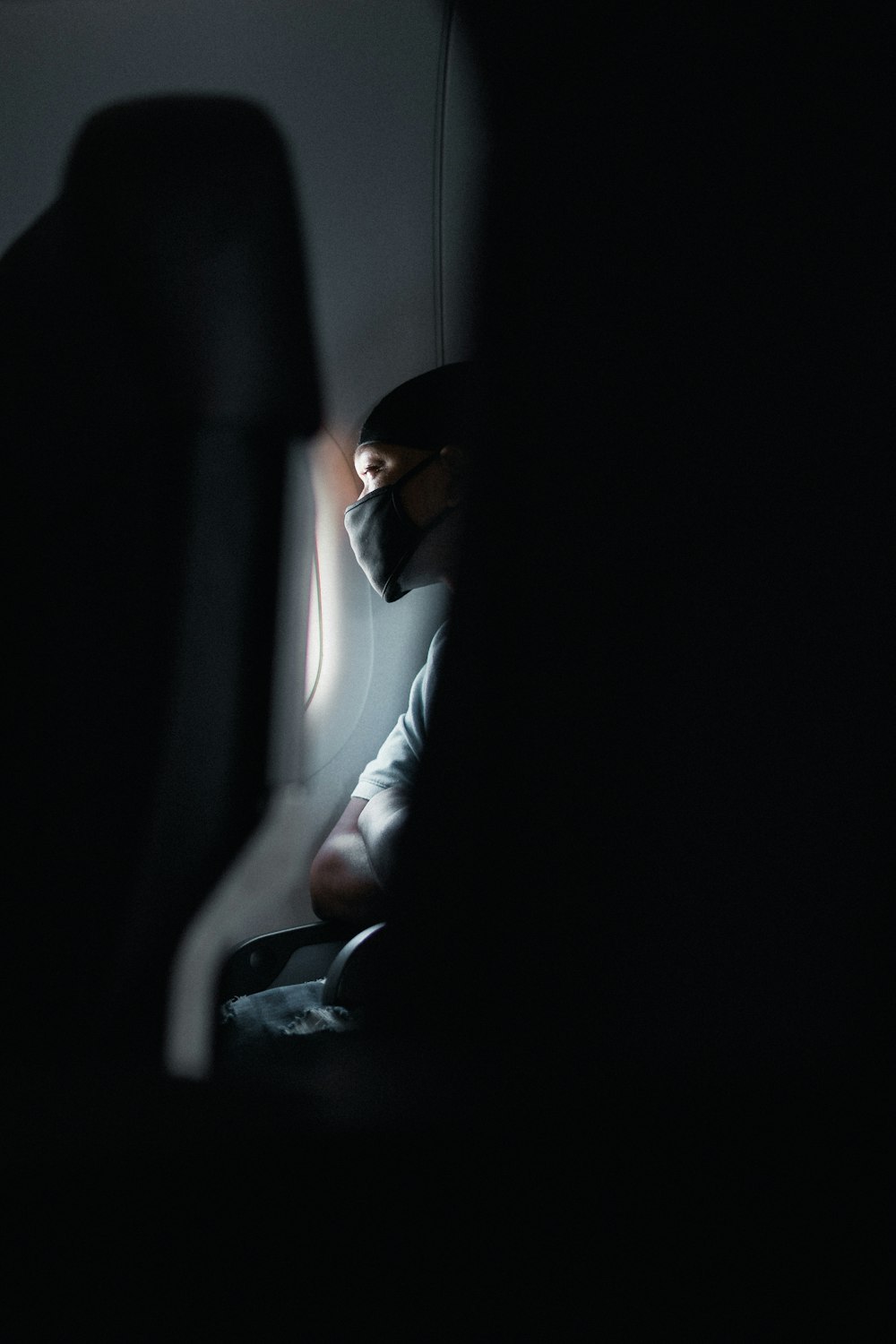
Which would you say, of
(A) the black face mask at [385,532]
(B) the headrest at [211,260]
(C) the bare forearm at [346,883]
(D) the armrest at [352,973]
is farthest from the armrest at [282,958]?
(B) the headrest at [211,260]

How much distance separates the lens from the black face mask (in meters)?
1.27

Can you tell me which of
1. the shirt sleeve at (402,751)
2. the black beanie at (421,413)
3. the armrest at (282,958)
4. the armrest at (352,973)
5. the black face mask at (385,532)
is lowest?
the armrest at (282,958)

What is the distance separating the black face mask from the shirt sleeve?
12 cm

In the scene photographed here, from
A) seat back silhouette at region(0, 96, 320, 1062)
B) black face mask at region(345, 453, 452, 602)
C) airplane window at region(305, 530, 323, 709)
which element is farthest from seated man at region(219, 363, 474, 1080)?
seat back silhouette at region(0, 96, 320, 1062)

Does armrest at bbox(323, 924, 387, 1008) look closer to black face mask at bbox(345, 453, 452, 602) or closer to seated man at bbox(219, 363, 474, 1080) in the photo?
seated man at bbox(219, 363, 474, 1080)

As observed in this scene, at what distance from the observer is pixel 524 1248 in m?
0.55

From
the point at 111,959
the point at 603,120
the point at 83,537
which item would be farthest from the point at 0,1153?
the point at 603,120

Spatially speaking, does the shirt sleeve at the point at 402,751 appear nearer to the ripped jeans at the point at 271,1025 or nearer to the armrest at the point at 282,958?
the armrest at the point at 282,958

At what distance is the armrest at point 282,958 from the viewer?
1.11 meters

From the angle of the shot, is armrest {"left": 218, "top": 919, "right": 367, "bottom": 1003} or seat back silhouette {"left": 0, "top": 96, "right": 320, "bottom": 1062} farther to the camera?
armrest {"left": 218, "top": 919, "right": 367, "bottom": 1003}

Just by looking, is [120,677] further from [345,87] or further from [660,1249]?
[345,87]

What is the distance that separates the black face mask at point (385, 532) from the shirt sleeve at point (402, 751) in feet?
0.41

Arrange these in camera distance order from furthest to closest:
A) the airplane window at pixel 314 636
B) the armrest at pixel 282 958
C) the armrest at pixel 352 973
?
1. the airplane window at pixel 314 636
2. the armrest at pixel 282 958
3. the armrest at pixel 352 973

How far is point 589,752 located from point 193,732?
0.31 metres
